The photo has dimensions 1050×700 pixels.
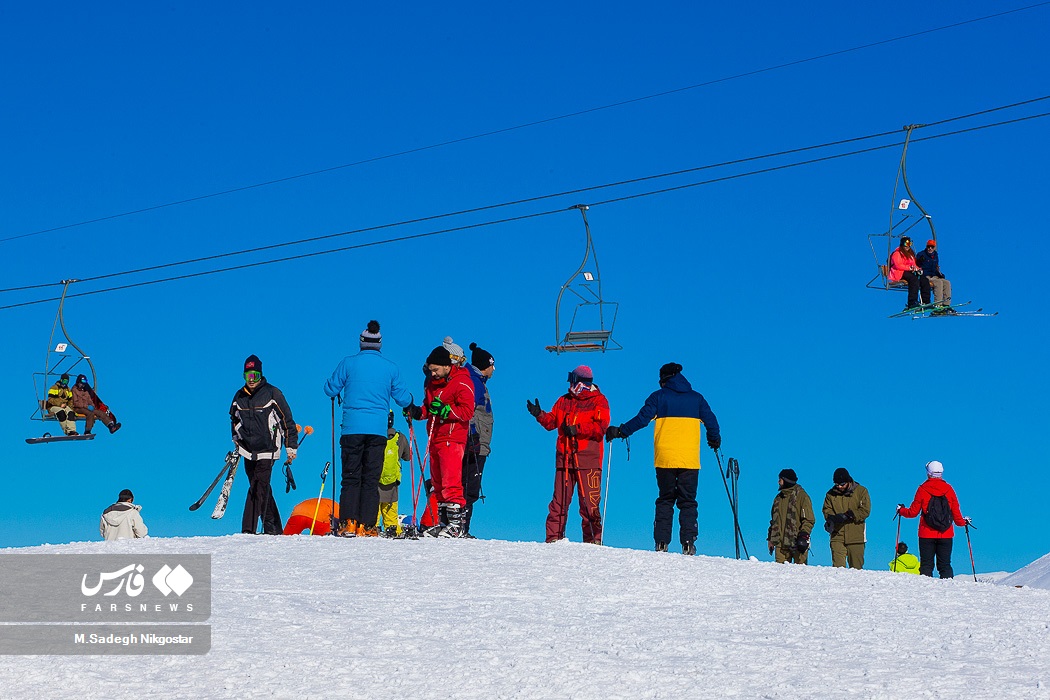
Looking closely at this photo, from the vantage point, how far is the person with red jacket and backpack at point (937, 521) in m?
15.0

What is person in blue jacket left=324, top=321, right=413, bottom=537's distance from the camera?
41.9 ft

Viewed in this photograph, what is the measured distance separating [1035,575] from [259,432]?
→ 4283 cm

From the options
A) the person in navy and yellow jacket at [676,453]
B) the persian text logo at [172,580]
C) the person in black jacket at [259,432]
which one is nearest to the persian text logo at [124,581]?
the persian text logo at [172,580]

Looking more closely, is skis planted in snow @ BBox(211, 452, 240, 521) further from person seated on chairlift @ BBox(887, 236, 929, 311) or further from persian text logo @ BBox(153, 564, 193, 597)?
person seated on chairlift @ BBox(887, 236, 929, 311)

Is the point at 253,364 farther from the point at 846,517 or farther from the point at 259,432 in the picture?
the point at 846,517

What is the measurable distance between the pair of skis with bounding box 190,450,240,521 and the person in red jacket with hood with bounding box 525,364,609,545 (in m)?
3.09

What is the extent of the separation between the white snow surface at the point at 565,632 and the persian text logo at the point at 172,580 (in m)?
0.26

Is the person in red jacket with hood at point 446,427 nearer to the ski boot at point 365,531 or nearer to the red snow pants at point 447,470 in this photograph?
the red snow pants at point 447,470

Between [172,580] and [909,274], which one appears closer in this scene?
[172,580]

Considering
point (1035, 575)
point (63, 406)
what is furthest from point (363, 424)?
point (1035, 575)

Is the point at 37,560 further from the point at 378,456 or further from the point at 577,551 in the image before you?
the point at 577,551

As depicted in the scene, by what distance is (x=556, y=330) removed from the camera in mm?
16594

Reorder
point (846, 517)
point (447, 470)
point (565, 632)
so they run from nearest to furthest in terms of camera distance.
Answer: point (565, 632) → point (447, 470) → point (846, 517)

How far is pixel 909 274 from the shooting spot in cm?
1769
